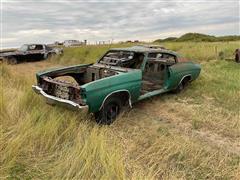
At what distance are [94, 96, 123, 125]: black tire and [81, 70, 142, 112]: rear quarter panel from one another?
0.19 m

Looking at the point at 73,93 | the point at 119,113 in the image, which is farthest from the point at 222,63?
the point at 73,93

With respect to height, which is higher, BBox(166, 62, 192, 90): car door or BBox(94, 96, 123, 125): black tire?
BBox(166, 62, 192, 90): car door

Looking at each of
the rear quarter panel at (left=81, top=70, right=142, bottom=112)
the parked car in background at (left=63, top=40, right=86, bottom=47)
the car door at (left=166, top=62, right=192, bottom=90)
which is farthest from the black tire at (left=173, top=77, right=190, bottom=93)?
the parked car in background at (left=63, top=40, right=86, bottom=47)

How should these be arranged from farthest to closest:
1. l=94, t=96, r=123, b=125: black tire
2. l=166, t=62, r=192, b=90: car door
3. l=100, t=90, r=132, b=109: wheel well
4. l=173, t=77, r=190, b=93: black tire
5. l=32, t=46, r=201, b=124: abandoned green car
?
l=173, t=77, r=190, b=93: black tire, l=166, t=62, r=192, b=90: car door, l=100, t=90, r=132, b=109: wheel well, l=94, t=96, r=123, b=125: black tire, l=32, t=46, r=201, b=124: abandoned green car

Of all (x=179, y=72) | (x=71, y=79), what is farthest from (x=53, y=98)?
(x=179, y=72)

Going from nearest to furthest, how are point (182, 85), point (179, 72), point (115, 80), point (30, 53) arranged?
1. point (115, 80)
2. point (179, 72)
3. point (182, 85)
4. point (30, 53)

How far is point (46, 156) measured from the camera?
172 inches

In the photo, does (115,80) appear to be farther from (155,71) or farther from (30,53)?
(30,53)

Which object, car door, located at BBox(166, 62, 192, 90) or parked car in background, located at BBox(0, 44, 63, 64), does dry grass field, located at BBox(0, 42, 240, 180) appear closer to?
car door, located at BBox(166, 62, 192, 90)

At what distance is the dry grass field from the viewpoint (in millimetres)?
3922

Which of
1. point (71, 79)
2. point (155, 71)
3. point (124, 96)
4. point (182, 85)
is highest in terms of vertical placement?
point (155, 71)

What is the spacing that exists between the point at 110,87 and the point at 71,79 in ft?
7.64

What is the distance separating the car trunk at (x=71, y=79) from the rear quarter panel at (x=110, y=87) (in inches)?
6.2

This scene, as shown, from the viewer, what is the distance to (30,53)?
2031cm
